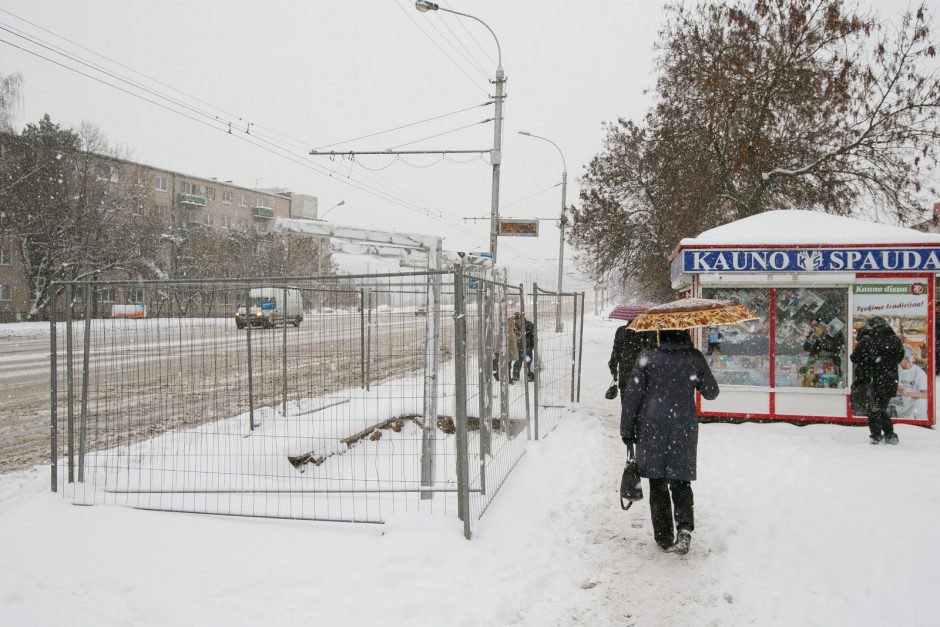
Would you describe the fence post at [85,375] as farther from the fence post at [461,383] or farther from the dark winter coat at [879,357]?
the dark winter coat at [879,357]

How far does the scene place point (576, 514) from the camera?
218 inches

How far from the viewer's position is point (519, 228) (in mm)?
17875

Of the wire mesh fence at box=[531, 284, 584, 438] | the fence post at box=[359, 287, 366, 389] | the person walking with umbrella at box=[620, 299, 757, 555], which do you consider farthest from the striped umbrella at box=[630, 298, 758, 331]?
the wire mesh fence at box=[531, 284, 584, 438]

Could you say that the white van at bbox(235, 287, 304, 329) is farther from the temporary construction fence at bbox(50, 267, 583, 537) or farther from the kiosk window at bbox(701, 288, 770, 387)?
the kiosk window at bbox(701, 288, 770, 387)

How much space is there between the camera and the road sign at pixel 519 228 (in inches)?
699

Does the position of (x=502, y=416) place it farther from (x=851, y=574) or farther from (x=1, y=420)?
(x=1, y=420)

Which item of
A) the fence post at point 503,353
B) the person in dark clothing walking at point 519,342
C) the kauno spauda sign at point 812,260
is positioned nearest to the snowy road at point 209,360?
the fence post at point 503,353

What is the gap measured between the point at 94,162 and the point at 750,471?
A: 45111 millimetres

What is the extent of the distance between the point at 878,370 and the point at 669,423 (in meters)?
4.81

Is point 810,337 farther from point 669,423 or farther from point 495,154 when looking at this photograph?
point 495,154

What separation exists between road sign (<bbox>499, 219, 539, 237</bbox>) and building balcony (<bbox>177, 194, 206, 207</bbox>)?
5162cm

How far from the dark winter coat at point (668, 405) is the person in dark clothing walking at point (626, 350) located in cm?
314

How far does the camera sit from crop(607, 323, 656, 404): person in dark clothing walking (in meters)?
8.12

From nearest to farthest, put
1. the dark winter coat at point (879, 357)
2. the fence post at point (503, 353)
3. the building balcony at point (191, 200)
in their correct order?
the fence post at point (503, 353), the dark winter coat at point (879, 357), the building balcony at point (191, 200)
